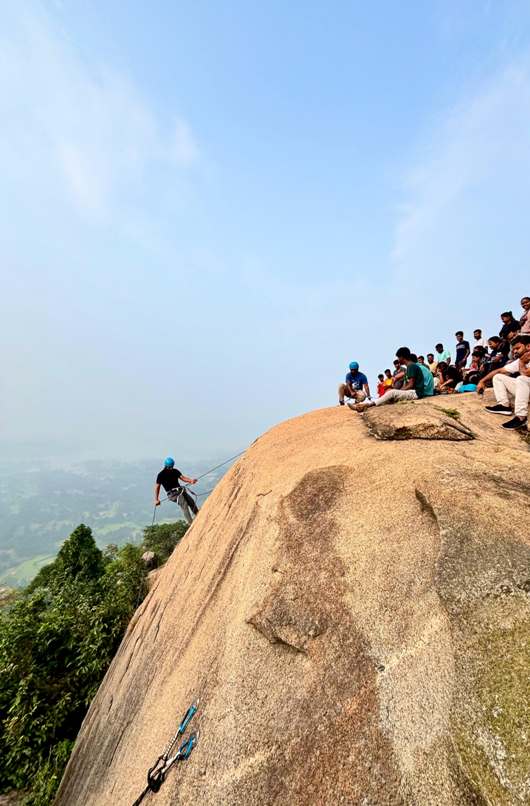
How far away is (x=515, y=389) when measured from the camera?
303 inches

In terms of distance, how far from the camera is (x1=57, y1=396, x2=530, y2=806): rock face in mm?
3422

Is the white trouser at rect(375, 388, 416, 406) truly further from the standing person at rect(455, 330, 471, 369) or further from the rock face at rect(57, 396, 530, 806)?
the standing person at rect(455, 330, 471, 369)

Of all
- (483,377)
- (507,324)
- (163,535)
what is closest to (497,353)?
(507,324)

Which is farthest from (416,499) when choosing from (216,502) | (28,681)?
(28,681)

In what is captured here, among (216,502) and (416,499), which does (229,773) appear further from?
(216,502)

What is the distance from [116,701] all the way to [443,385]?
47.3 ft

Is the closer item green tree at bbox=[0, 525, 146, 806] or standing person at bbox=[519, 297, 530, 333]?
standing person at bbox=[519, 297, 530, 333]

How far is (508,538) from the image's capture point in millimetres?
4414

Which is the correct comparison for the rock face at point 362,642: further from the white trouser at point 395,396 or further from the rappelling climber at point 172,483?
the rappelling climber at point 172,483

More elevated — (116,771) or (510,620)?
(510,620)

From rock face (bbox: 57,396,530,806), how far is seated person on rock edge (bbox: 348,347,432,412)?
65.0 inches

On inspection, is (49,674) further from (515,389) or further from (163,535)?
(163,535)

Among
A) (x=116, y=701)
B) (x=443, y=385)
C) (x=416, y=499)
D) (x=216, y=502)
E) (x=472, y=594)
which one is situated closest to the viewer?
(x=472, y=594)

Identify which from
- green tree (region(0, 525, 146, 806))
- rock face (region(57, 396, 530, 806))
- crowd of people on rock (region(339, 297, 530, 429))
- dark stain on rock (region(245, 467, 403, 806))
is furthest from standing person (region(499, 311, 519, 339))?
green tree (region(0, 525, 146, 806))
